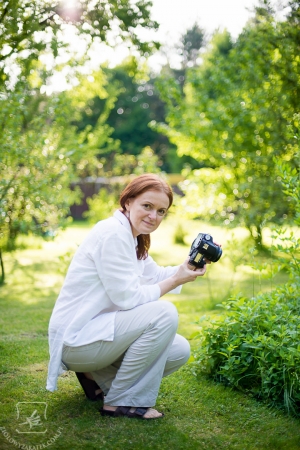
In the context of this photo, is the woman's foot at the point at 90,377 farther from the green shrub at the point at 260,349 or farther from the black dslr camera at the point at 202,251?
the black dslr camera at the point at 202,251

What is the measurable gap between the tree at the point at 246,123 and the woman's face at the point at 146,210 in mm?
4141

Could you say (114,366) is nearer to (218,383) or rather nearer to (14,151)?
(218,383)

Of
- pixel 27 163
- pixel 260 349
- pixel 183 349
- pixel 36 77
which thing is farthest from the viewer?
pixel 36 77

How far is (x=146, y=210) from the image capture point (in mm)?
2939

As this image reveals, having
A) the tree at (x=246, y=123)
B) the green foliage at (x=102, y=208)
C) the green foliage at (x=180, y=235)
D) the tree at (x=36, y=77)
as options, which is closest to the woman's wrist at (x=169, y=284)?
the tree at (x=36, y=77)

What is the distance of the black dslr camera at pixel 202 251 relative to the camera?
287 centimetres

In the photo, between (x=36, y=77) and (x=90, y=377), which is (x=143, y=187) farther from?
(x=36, y=77)

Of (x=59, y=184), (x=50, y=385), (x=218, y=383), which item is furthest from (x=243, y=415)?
(x=59, y=184)

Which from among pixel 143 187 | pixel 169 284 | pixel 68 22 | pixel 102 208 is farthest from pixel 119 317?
pixel 102 208

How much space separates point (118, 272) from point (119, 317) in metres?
0.24

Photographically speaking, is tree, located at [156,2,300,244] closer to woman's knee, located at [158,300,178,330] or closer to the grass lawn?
the grass lawn

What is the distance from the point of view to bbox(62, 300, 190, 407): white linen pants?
8.95 feet

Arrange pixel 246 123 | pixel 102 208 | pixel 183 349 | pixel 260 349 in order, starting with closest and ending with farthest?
pixel 183 349, pixel 260 349, pixel 246 123, pixel 102 208

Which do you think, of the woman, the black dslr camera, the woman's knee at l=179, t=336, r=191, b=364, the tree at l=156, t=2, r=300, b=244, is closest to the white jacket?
the woman
